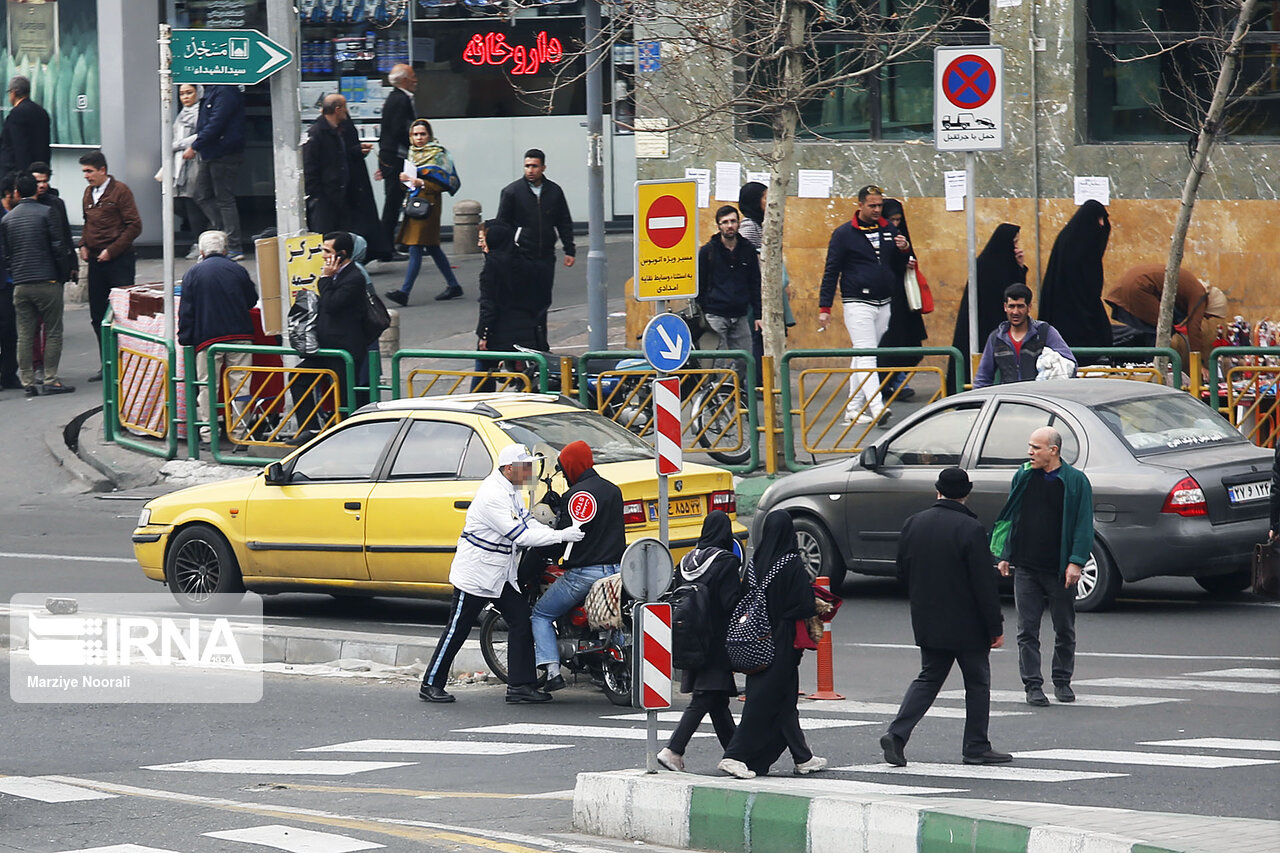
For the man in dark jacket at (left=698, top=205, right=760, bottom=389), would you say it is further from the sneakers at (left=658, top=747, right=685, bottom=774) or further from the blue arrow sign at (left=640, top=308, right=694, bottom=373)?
the sneakers at (left=658, top=747, right=685, bottom=774)

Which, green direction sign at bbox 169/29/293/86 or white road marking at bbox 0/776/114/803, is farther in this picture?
green direction sign at bbox 169/29/293/86

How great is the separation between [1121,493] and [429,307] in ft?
41.7

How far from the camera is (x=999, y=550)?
36.9ft

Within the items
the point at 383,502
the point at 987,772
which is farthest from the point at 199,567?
the point at 987,772

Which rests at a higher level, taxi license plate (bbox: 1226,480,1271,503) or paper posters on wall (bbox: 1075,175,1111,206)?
paper posters on wall (bbox: 1075,175,1111,206)

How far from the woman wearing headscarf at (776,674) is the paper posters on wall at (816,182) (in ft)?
45.7

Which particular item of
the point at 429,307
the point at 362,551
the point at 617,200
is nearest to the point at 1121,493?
the point at 362,551

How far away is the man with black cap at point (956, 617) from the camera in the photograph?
9391 millimetres

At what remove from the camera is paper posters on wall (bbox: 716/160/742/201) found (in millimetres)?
22859

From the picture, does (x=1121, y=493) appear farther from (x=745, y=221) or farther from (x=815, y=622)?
(x=745, y=221)

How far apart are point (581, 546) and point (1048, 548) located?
2667 millimetres

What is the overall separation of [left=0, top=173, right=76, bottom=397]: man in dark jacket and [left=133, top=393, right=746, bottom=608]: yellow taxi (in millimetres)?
7730

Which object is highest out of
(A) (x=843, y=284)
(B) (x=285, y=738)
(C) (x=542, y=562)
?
(A) (x=843, y=284)

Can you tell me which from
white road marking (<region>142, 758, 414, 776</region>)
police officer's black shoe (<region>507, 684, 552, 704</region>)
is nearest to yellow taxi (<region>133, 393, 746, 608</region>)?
police officer's black shoe (<region>507, 684, 552, 704</region>)
